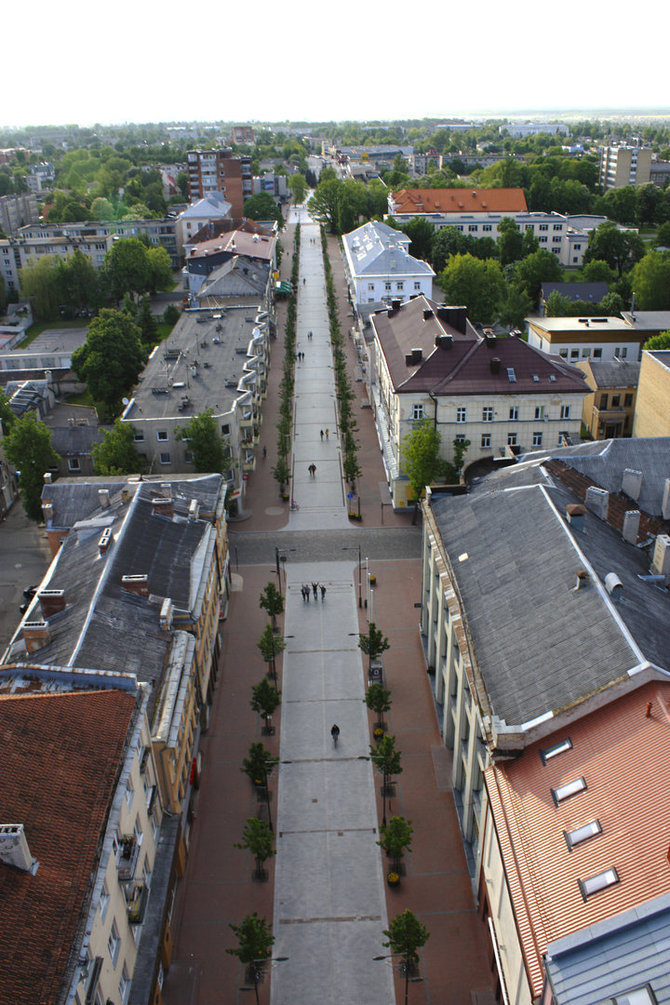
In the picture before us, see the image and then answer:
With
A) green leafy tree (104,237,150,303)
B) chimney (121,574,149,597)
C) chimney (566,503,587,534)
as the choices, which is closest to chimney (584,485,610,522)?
chimney (566,503,587,534)

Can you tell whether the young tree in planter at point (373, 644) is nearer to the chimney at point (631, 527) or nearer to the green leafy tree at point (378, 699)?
the green leafy tree at point (378, 699)

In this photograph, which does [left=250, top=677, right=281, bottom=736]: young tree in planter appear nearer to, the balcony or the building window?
the balcony

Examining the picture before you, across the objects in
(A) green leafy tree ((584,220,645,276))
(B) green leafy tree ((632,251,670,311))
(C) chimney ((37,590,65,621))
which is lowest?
(C) chimney ((37,590,65,621))

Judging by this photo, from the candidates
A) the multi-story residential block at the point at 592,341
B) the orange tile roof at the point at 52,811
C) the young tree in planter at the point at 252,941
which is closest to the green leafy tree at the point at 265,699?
the young tree in planter at the point at 252,941

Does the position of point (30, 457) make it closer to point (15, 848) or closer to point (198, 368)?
point (198, 368)

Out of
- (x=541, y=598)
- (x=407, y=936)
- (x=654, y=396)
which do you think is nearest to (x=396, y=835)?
(x=407, y=936)

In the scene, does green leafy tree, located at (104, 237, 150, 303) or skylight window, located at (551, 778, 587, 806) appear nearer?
skylight window, located at (551, 778, 587, 806)

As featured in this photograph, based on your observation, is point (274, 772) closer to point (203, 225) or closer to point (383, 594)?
point (383, 594)

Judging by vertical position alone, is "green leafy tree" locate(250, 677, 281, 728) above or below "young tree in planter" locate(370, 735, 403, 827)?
above
